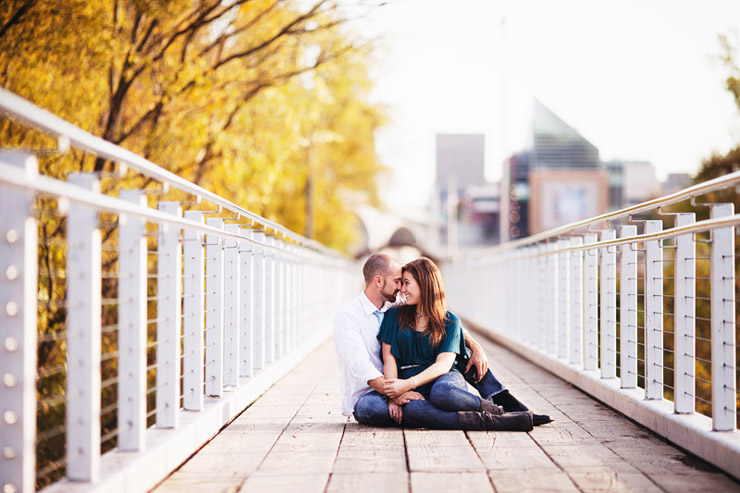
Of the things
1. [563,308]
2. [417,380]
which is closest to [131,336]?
[417,380]

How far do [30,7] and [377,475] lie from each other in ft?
24.7

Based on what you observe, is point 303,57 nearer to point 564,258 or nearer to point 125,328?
point 564,258

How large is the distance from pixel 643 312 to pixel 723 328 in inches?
112

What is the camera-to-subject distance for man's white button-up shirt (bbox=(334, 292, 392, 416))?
17.5 ft

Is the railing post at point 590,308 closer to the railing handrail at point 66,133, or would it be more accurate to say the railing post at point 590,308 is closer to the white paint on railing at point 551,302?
the white paint on railing at point 551,302

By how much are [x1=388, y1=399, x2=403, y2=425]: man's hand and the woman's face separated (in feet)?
2.00

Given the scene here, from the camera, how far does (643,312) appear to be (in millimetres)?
6832

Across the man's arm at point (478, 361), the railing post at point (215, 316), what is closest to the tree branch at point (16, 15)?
the railing post at point (215, 316)

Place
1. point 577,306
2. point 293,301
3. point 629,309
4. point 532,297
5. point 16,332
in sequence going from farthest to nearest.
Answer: point 532,297, point 293,301, point 577,306, point 629,309, point 16,332

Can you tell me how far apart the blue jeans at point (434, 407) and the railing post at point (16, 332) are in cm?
275

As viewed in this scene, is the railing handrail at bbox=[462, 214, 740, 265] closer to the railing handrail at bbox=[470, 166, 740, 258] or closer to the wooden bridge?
the wooden bridge

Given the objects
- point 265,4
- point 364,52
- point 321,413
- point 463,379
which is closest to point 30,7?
point 265,4

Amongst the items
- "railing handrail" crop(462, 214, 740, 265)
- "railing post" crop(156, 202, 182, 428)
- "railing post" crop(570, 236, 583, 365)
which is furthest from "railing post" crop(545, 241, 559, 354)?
"railing post" crop(156, 202, 182, 428)

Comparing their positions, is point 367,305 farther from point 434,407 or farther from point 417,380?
point 434,407
